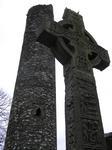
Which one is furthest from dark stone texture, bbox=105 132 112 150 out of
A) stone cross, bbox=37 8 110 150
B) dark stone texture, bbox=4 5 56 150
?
dark stone texture, bbox=4 5 56 150

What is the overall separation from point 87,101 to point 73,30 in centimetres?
146

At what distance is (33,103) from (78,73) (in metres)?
8.46

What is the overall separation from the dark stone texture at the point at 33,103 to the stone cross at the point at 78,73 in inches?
229

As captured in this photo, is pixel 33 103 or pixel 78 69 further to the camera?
pixel 33 103

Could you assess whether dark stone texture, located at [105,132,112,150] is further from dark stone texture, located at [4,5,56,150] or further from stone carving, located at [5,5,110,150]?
dark stone texture, located at [4,5,56,150]

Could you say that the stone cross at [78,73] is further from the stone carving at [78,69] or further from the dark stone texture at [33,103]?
the dark stone texture at [33,103]

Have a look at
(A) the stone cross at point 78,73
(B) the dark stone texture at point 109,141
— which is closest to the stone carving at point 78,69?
(A) the stone cross at point 78,73

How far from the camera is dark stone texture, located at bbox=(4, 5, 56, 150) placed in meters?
11.1

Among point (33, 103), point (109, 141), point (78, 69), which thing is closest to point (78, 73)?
point (78, 69)

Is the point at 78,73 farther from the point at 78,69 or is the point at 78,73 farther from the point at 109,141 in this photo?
the point at 109,141

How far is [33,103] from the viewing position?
12031 millimetres

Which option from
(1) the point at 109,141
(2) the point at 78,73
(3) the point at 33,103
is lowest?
(1) the point at 109,141

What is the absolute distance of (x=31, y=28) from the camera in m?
15.2

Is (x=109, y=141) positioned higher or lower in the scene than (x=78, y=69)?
lower
